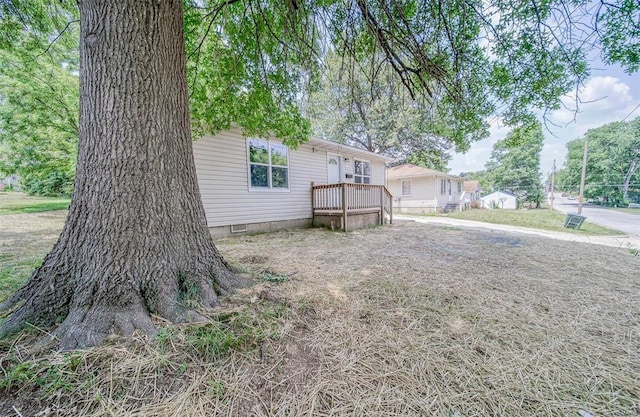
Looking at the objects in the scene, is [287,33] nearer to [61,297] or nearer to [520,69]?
[520,69]

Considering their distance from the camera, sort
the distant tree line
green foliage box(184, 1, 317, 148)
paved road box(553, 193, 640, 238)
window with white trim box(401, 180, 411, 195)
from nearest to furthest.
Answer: green foliage box(184, 1, 317, 148)
paved road box(553, 193, 640, 238)
window with white trim box(401, 180, 411, 195)
the distant tree line

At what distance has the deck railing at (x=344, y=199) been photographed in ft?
23.8

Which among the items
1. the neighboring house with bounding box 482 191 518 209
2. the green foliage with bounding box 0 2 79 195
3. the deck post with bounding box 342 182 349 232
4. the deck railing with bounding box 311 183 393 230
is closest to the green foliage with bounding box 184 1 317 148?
the deck post with bounding box 342 182 349 232

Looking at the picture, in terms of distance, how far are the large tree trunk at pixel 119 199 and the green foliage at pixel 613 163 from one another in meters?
42.9

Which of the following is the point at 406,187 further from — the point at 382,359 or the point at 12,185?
the point at 12,185

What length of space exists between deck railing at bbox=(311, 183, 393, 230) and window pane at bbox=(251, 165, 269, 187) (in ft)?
5.90

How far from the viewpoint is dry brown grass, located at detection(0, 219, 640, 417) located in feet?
3.74

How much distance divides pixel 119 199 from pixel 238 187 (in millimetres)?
4747

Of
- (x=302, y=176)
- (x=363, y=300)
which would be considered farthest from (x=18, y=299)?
(x=302, y=176)

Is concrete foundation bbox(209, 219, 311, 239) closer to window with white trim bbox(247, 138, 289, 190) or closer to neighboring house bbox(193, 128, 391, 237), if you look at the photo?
neighboring house bbox(193, 128, 391, 237)

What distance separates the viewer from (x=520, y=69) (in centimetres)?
296

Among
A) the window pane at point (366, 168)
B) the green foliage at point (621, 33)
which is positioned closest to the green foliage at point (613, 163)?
the window pane at point (366, 168)

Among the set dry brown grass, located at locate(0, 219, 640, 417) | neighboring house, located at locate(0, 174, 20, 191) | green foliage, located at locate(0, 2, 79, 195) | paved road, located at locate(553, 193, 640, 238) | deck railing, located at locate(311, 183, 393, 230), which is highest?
green foliage, located at locate(0, 2, 79, 195)

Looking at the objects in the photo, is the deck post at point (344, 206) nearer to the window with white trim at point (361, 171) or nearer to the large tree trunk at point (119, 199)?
the window with white trim at point (361, 171)
